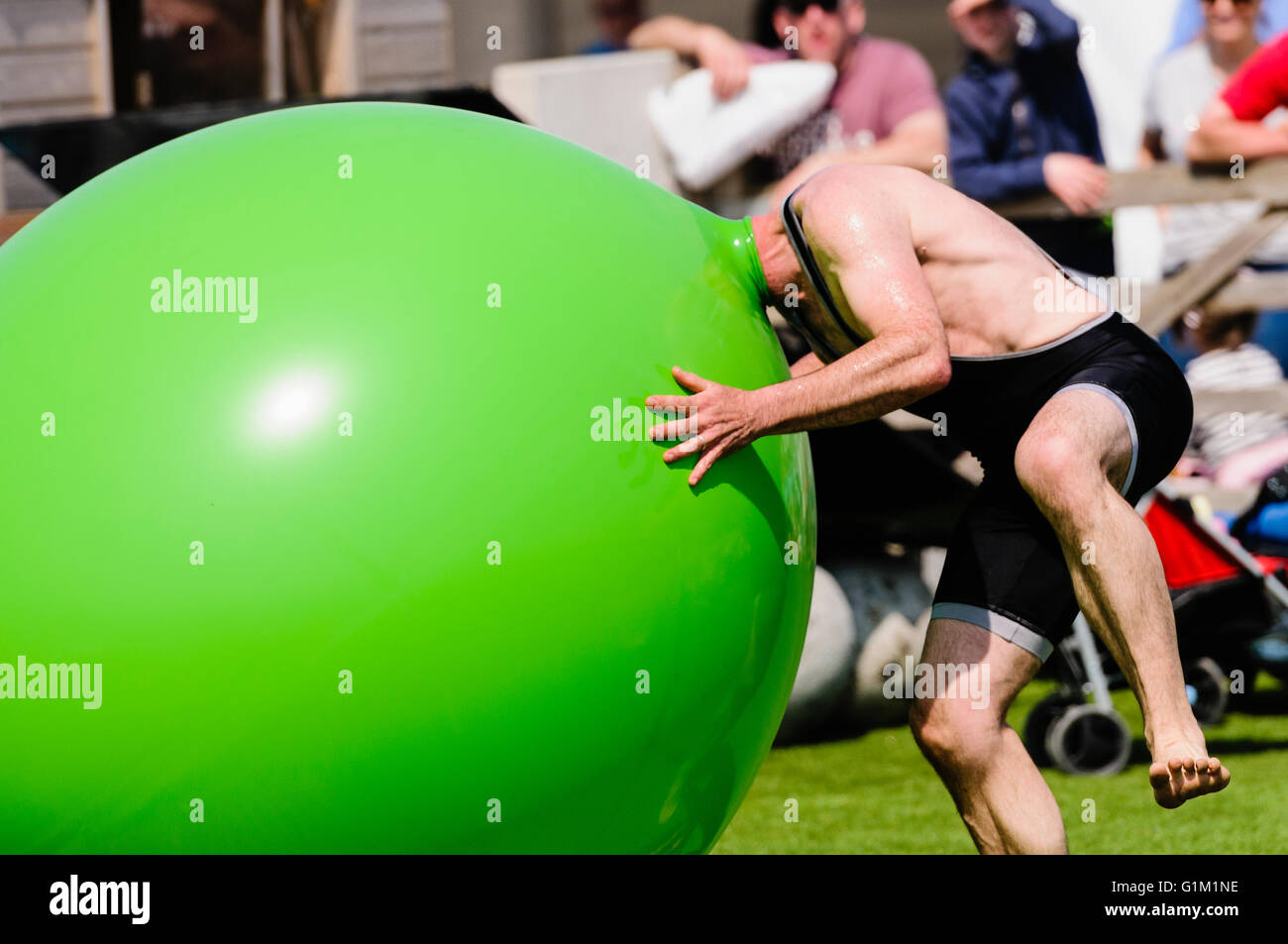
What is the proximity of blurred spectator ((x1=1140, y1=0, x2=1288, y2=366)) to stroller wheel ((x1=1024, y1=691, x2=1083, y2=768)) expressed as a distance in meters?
2.98

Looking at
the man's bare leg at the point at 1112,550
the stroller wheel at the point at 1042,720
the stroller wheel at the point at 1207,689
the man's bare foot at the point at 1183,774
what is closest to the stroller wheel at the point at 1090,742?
the stroller wheel at the point at 1042,720

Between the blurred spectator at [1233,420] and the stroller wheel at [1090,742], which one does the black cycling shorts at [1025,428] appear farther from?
the blurred spectator at [1233,420]

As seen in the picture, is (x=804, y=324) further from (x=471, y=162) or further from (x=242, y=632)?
(x=242, y=632)

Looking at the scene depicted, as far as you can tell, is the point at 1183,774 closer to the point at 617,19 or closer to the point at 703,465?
the point at 703,465

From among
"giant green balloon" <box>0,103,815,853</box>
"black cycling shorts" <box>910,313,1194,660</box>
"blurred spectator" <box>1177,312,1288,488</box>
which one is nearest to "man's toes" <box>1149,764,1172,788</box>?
"black cycling shorts" <box>910,313,1194,660</box>

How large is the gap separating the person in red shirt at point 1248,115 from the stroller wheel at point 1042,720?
2623mm

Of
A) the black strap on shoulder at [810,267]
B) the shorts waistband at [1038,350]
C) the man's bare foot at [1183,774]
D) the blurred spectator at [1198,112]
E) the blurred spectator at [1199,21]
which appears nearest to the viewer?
the man's bare foot at [1183,774]

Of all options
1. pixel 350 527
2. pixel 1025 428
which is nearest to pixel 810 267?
pixel 1025 428

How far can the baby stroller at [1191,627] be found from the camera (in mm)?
6070

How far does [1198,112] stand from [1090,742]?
13.1ft

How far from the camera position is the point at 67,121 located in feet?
22.0

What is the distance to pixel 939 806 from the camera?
18.3 feet
